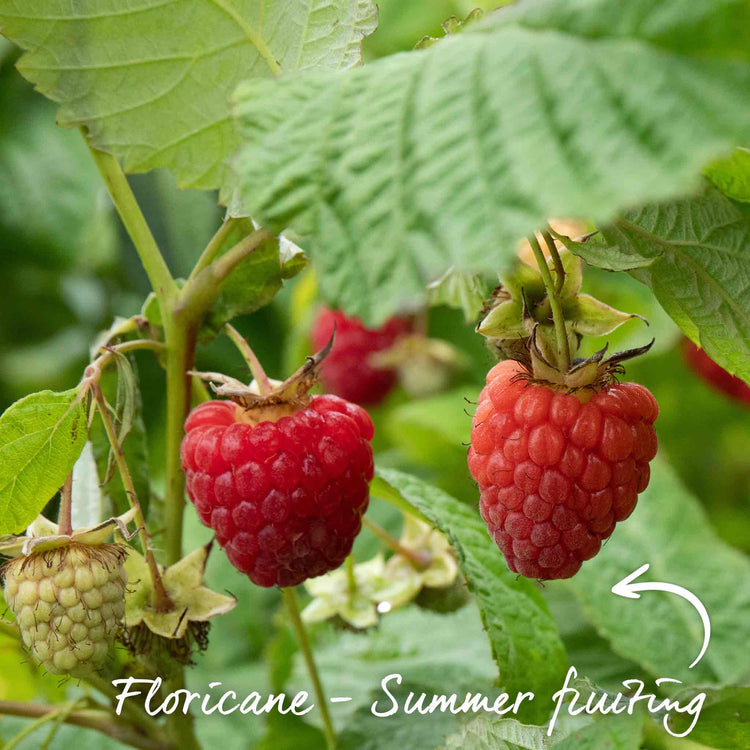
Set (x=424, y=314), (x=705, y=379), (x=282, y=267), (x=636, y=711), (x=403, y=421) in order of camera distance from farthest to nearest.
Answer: (x=424, y=314)
(x=705, y=379)
(x=403, y=421)
(x=282, y=267)
(x=636, y=711)

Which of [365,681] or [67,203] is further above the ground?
[67,203]

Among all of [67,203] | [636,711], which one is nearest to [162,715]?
[636,711]

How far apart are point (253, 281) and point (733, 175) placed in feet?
1.30

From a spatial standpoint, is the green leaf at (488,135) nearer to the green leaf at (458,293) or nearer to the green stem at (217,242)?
the green stem at (217,242)

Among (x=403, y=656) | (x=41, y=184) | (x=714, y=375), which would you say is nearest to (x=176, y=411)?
(x=403, y=656)

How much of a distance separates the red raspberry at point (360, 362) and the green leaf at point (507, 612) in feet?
3.53

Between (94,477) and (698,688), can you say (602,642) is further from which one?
(94,477)

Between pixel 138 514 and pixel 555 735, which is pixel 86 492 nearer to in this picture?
pixel 138 514

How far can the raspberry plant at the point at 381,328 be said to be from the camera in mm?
461

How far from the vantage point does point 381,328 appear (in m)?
0.80

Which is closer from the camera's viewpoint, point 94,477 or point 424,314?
point 94,477

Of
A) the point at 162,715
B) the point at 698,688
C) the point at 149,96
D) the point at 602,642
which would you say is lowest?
the point at 602,642

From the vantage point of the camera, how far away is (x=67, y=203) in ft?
6.44

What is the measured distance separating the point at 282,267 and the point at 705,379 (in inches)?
46.7
